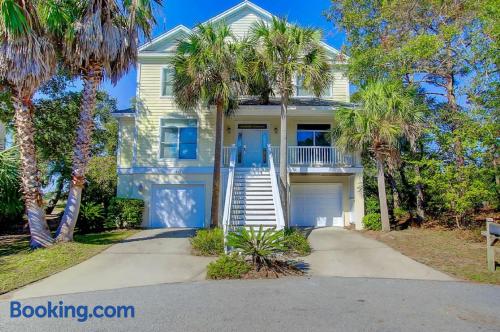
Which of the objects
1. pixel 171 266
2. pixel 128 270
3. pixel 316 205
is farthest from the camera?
pixel 316 205

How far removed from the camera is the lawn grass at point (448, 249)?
853 centimetres

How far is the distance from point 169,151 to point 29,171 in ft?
22.9

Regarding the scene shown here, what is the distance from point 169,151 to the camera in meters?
16.9

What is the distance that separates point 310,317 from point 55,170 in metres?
18.1

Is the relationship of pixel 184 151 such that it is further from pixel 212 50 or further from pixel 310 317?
pixel 310 317

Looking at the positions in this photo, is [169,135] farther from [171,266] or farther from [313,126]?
[171,266]

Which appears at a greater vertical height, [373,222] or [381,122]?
[381,122]

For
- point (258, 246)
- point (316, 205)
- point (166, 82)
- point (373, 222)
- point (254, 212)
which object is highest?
point (166, 82)

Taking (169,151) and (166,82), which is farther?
(166,82)

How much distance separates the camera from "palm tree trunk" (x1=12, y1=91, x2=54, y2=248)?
10.6m

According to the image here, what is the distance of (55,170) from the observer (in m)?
19.1

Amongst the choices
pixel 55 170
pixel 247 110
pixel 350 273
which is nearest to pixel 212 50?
pixel 247 110

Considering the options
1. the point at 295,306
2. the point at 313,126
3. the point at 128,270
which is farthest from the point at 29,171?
the point at 313,126

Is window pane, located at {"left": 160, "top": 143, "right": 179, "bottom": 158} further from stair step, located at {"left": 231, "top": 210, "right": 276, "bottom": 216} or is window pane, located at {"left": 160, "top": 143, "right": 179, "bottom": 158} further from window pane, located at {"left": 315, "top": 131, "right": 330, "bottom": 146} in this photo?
window pane, located at {"left": 315, "top": 131, "right": 330, "bottom": 146}
